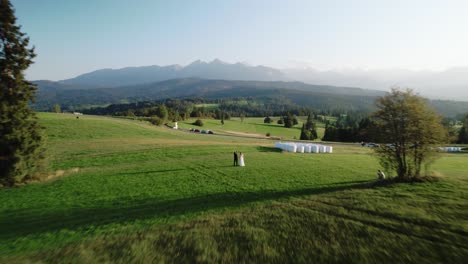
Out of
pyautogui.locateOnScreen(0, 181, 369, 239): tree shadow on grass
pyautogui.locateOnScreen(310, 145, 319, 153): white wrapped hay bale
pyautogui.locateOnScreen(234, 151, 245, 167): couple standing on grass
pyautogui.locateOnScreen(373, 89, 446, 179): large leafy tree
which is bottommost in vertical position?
pyautogui.locateOnScreen(310, 145, 319, 153): white wrapped hay bale

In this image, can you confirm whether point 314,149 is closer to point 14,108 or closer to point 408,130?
point 408,130

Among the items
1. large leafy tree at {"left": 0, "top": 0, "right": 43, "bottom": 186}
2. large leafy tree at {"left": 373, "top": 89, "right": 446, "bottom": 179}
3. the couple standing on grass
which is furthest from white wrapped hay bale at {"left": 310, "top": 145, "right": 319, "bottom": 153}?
large leafy tree at {"left": 0, "top": 0, "right": 43, "bottom": 186}

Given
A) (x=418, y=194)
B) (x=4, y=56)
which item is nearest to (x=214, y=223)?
(x=418, y=194)

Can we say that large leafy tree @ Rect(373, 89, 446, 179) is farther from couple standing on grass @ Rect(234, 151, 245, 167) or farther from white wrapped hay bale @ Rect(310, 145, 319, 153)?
white wrapped hay bale @ Rect(310, 145, 319, 153)

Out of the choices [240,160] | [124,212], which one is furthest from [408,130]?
[124,212]

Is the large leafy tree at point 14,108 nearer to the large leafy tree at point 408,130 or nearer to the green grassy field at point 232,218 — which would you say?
the green grassy field at point 232,218

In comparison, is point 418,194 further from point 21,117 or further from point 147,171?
point 21,117
